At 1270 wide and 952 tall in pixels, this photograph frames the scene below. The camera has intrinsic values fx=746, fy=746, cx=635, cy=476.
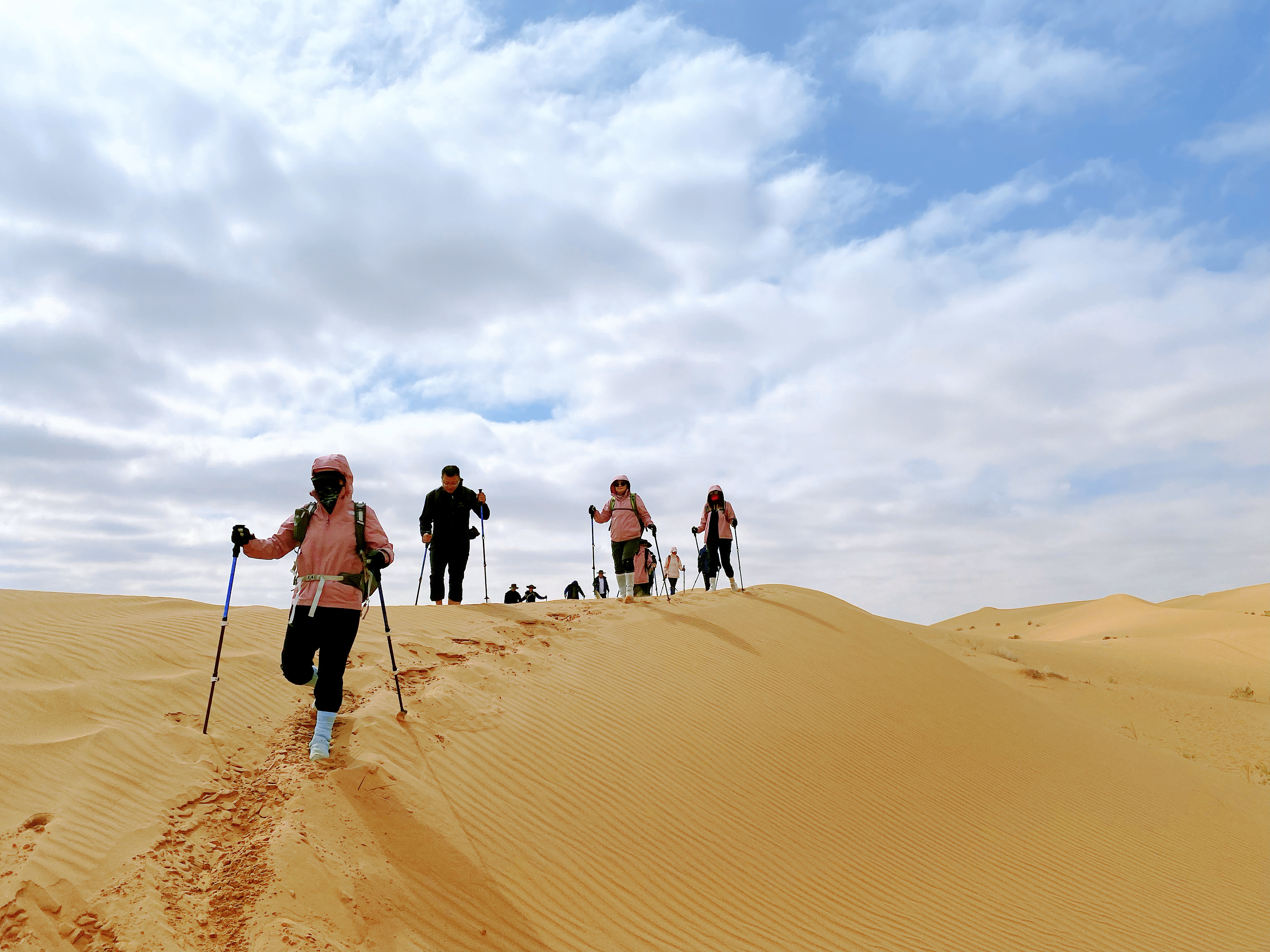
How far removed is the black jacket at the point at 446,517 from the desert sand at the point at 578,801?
125cm

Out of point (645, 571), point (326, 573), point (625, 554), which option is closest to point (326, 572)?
point (326, 573)

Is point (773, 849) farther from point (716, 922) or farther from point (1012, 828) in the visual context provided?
point (1012, 828)

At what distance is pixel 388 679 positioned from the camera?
7539mm

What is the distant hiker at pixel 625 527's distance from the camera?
12.4 metres

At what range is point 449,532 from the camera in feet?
38.1

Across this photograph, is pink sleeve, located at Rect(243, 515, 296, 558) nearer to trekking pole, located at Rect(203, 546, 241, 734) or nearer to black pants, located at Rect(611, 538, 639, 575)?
trekking pole, located at Rect(203, 546, 241, 734)

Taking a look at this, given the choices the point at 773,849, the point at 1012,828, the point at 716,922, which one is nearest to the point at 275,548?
the point at 716,922

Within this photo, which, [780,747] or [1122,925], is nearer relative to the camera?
[1122,925]

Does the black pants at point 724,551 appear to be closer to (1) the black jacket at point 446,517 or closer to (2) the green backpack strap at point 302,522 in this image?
(1) the black jacket at point 446,517

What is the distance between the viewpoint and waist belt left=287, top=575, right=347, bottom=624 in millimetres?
5832

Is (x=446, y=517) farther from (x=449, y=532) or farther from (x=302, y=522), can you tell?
(x=302, y=522)

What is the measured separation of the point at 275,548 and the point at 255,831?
87.6 inches

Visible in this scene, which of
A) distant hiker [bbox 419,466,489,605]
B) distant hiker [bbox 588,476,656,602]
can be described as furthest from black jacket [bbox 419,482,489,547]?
distant hiker [bbox 588,476,656,602]

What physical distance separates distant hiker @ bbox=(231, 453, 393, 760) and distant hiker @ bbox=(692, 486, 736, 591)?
8719mm
